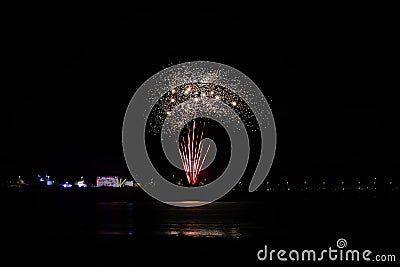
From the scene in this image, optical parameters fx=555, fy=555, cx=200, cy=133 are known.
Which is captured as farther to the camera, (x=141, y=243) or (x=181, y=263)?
(x=141, y=243)

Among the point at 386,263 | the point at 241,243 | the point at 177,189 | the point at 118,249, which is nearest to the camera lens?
the point at 386,263

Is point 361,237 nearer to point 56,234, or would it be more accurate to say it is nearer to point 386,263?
point 386,263

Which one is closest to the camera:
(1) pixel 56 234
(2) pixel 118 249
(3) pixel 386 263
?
(3) pixel 386 263

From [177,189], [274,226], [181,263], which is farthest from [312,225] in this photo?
[177,189]

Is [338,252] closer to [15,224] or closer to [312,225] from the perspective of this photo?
[312,225]

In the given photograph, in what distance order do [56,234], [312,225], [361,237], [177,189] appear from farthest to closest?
[177,189]
[312,225]
[56,234]
[361,237]

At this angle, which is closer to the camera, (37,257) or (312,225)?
(37,257)

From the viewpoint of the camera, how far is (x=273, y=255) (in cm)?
1409

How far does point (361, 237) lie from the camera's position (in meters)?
18.0

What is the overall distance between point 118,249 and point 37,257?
2.18 metres

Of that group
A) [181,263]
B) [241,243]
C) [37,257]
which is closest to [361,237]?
[241,243]

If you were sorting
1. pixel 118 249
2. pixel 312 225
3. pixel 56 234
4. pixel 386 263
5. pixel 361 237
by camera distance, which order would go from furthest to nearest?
pixel 312 225 < pixel 56 234 < pixel 361 237 < pixel 118 249 < pixel 386 263

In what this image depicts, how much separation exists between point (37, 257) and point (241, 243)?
5.74 meters

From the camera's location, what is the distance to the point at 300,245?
51.6 feet
